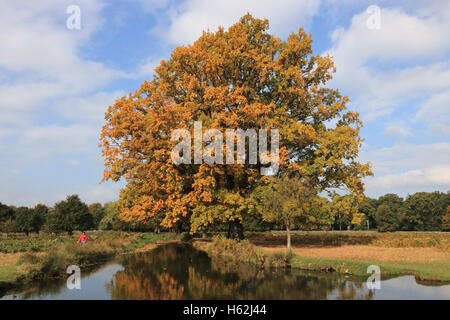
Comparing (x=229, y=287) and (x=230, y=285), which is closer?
(x=229, y=287)

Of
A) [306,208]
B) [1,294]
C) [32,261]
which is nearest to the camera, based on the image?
[1,294]

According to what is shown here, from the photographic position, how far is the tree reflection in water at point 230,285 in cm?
1173

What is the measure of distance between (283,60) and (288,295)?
23.6 m

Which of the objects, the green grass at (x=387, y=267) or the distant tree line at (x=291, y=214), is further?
the distant tree line at (x=291, y=214)

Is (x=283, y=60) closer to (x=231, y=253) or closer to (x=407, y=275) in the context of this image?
(x=231, y=253)

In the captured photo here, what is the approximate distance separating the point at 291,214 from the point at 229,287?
1047 centimetres

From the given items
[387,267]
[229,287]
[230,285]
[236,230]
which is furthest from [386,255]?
[229,287]

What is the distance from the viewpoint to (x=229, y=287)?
13109 mm

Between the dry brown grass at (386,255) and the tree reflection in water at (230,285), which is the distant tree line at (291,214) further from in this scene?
the tree reflection in water at (230,285)

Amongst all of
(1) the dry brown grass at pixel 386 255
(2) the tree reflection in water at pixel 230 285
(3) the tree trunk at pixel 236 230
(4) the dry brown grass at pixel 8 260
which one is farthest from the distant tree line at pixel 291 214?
(4) the dry brown grass at pixel 8 260

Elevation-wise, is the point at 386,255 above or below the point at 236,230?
below

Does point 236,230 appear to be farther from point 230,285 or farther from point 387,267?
point 230,285

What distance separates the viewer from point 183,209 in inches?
995

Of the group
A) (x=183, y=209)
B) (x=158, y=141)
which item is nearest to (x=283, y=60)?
(x=158, y=141)
